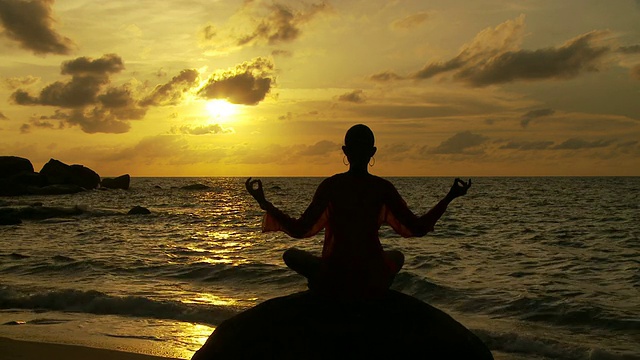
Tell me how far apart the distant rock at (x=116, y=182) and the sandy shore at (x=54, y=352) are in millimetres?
92077

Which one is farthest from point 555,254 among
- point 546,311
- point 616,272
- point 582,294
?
point 546,311

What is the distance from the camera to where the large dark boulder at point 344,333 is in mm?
5090

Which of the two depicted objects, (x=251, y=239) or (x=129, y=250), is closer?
(x=129, y=250)

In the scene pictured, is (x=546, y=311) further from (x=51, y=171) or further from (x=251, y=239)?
(x=51, y=171)

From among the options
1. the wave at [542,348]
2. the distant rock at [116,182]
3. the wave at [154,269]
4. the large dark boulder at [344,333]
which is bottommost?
the wave at [542,348]

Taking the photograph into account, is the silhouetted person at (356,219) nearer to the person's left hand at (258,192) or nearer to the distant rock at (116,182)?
the person's left hand at (258,192)


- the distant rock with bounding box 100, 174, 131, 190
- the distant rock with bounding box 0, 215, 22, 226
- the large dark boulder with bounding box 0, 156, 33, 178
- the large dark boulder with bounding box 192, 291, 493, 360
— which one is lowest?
the distant rock with bounding box 0, 215, 22, 226

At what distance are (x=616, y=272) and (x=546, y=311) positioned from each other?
5.87 m

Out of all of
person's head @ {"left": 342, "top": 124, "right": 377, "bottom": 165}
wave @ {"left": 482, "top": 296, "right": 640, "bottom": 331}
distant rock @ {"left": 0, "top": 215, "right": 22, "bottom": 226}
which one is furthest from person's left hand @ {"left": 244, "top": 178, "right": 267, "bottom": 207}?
distant rock @ {"left": 0, "top": 215, "right": 22, "bottom": 226}

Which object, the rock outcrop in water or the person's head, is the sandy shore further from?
the rock outcrop in water

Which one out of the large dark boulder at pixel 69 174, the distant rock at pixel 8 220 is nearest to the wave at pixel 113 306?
the distant rock at pixel 8 220

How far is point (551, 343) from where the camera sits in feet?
33.4

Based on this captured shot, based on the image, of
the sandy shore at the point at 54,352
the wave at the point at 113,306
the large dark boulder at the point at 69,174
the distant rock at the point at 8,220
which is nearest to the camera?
the sandy shore at the point at 54,352

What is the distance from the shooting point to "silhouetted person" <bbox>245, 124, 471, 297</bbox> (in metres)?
5.26
